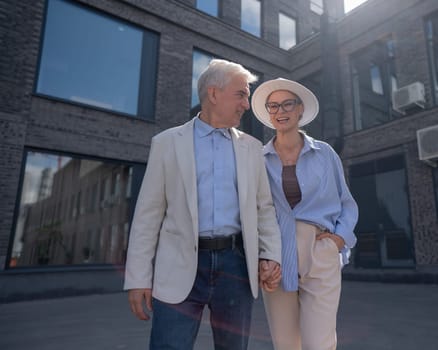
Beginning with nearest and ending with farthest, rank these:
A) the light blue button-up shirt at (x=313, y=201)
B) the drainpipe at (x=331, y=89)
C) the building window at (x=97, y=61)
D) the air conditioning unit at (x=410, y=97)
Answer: the light blue button-up shirt at (x=313, y=201) < the building window at (x=97, y=61) < the air conditioning unit at (x=410, y=97) < the drainpipe at (x=331, y=89)

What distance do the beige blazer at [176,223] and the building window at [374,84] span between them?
11.0 m

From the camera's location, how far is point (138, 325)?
485cm

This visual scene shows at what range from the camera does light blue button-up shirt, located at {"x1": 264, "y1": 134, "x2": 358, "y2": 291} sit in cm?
217

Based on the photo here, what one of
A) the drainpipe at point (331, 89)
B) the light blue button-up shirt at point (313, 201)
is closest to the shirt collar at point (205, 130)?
the light blue button-up shirt at point (313, 201)

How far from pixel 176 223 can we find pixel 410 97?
34.8ft

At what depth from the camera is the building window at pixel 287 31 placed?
14.9 m

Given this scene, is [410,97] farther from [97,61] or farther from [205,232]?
[205,232]

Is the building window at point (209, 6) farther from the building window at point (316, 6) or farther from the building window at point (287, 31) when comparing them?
the building window at point (316, 6)

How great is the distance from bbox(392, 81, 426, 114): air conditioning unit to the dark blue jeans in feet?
34.1

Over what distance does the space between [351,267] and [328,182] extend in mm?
10452

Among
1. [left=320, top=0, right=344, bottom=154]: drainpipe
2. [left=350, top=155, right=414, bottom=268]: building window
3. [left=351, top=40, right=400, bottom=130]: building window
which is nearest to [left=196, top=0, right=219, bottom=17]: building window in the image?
[left=320, top=0, right=344, bottom=154]: drainpipe

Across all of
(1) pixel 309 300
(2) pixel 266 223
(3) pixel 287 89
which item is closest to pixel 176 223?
(2) pixel 266 223

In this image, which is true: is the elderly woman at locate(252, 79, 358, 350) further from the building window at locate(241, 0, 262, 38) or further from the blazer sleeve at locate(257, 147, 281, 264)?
the building window at locate(241, 0, 262, 38)

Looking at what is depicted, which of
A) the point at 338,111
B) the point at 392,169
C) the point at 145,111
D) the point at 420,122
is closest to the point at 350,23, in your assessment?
the point at 338,111
